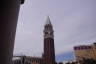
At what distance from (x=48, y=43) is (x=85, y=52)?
1078 centimetres

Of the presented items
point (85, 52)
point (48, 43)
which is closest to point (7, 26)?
point (85, 52)

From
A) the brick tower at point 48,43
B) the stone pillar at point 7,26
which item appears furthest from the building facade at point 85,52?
the stone pillar at point 7,26

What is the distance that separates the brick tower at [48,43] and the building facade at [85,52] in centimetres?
768

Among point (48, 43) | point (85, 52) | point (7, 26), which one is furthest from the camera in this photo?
point (48, 43)

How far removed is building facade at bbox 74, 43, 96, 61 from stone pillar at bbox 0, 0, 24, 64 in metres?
46.0

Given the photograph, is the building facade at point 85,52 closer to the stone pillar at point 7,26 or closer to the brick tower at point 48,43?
the brick tower at point 48,43

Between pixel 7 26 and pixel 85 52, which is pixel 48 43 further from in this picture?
pixel 7 26

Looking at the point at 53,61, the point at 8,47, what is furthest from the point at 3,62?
the point at 53,61

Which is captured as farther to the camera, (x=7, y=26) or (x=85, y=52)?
(x=85, y=52)

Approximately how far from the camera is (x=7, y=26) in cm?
95

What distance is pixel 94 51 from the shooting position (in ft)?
156

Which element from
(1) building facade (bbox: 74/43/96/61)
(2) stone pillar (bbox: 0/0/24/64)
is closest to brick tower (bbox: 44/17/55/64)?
(1) building facade (bbox: 74/43/96/61)

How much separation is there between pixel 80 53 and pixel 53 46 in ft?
32.4

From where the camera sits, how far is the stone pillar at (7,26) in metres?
0.92
